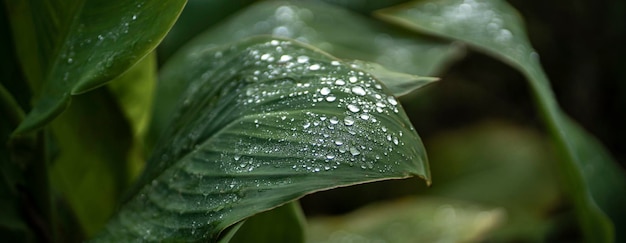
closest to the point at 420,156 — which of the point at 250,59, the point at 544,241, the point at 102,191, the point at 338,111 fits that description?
the point at 338,111

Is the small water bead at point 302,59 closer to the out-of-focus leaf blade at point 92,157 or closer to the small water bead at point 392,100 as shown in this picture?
the small water bead at point 392,100

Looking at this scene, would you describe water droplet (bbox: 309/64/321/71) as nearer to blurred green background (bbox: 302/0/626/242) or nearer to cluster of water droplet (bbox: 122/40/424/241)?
cluster of water droplet (bbox: 122/40/424/241)

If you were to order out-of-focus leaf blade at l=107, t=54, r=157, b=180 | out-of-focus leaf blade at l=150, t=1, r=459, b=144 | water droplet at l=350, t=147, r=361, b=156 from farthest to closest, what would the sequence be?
out-of-focus leaf blade at l=150, t=1, r=459, b=144 → out-of-focus leaf blade at l=107, t=54, r=157, b=180 → water droplet at l=350, t=147, r=361, b=156

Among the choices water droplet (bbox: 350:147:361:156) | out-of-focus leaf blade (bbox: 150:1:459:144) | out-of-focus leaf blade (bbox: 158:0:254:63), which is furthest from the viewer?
out-of-focus leaf blade (bbox: 158:0:254:63)

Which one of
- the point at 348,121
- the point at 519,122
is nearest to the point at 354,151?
the point at 348,121

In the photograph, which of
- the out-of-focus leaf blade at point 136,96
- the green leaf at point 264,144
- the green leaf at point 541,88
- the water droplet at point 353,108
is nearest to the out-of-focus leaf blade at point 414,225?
the green leaf at point 541,88

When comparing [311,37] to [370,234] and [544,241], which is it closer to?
[370,234]

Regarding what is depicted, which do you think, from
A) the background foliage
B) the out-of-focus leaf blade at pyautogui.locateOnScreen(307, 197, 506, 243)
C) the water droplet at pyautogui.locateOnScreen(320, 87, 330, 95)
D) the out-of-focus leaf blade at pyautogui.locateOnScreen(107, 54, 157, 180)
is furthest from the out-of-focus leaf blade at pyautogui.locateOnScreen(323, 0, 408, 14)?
the water droplet at pyautogui.locateOnScreen(320, 87, 330, 95)
